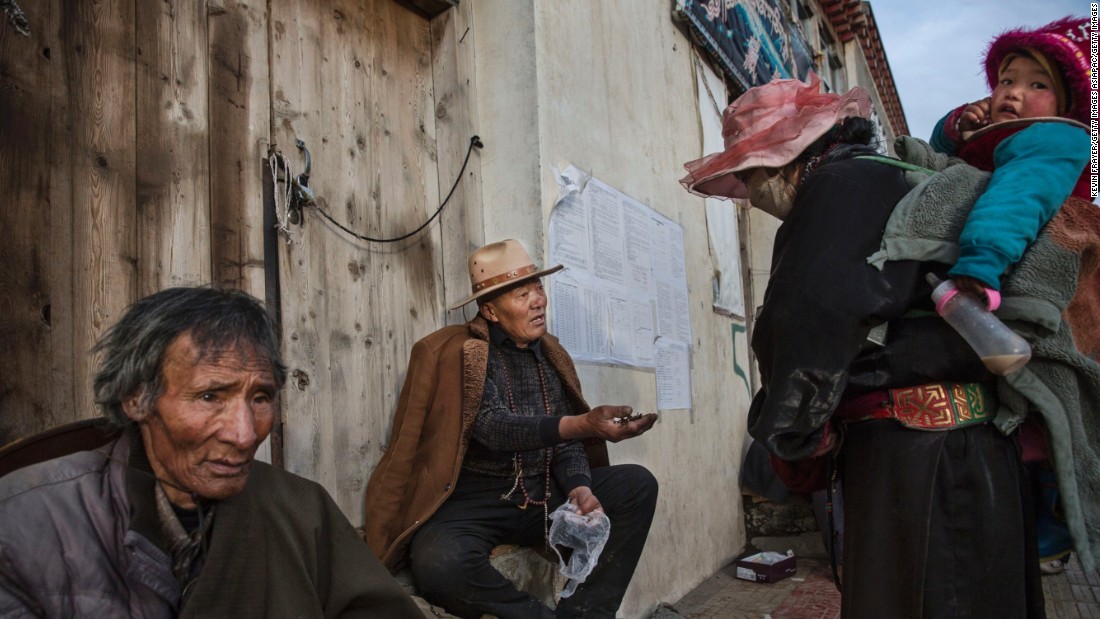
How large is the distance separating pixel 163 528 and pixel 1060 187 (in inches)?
74.5

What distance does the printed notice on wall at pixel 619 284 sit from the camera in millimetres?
3428

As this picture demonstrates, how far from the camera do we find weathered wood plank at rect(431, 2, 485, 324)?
3305 millimetres

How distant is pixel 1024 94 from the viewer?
1.75 m

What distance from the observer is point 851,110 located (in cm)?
194

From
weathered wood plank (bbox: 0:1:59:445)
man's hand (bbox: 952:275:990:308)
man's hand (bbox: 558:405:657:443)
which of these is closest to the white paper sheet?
man's hand (bbox: 558:405:657:443)

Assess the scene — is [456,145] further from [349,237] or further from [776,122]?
[776,122]

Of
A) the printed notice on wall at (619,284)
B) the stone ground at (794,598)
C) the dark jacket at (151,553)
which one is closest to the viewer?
the dark jacket at (151,553)

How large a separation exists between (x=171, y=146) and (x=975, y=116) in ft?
7.56

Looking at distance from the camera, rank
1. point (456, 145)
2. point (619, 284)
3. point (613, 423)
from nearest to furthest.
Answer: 1. point (613, 423)
2. point (456, 145)
3. point (619, 284)

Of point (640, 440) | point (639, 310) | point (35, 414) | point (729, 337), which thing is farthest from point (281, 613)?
point (729, 337)

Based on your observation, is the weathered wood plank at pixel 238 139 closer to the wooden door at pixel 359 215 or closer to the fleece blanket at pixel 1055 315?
the wooden door at pixel 359 215

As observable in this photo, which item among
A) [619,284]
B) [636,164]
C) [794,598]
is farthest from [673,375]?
[794,598]

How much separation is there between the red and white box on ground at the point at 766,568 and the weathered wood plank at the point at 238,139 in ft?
11.6

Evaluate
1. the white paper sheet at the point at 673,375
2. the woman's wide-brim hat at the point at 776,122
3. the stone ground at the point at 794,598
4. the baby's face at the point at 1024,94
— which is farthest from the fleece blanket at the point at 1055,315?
the white paper sheet at the point at 673,375
